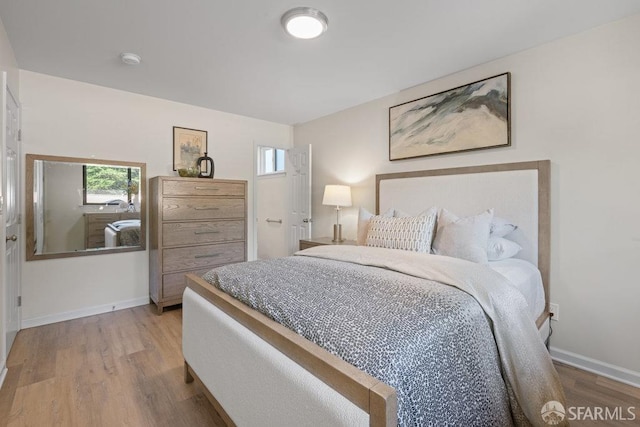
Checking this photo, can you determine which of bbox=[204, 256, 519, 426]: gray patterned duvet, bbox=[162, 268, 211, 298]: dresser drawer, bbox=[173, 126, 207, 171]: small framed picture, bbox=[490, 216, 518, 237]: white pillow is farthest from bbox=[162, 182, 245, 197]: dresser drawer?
bbox=[490, 216, 518, 237]: white pillow

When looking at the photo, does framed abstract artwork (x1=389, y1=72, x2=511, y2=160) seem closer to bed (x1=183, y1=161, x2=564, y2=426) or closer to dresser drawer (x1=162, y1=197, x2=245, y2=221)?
bed (x1=183, y1=161, x2=564, y2=426)

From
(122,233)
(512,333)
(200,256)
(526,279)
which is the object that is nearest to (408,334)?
(512,333)

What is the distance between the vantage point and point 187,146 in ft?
11.6

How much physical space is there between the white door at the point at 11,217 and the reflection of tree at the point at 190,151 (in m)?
1.37

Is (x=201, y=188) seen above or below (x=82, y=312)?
above

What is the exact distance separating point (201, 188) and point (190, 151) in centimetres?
62

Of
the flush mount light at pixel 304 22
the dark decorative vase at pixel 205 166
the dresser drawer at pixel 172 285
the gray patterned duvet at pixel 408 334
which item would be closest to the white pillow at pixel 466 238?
the gray patterned duvet at pixel 408 334

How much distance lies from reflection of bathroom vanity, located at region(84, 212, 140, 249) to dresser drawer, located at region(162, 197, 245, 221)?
58cm

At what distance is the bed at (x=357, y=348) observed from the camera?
2.83ft

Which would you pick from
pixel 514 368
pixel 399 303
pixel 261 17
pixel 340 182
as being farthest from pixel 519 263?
pixel 261 17

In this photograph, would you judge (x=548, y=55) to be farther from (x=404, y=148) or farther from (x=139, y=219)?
(x=139, y=219)

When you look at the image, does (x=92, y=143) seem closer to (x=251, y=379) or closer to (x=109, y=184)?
(x=109, y=184)

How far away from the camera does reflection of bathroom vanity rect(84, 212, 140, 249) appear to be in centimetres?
298

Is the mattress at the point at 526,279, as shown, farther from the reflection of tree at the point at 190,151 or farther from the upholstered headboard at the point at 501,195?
the reflection of tree at the point at 190,151
